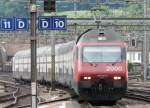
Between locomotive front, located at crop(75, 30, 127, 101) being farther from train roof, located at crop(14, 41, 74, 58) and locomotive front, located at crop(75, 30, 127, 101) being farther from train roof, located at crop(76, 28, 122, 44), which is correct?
train roof, located at crop(14, 41, 74, 58)

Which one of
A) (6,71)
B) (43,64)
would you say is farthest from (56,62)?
(6,71)

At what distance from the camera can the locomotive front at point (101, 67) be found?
987 inches

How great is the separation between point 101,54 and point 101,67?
2.08 feet

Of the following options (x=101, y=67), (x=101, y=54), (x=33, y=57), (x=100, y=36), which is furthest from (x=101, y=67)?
(x=33, y=57)

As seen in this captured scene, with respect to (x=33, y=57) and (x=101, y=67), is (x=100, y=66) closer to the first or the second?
(x=101, y=67)

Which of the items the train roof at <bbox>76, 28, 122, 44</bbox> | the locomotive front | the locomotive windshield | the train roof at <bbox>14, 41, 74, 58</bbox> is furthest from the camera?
the train roof at <bbox>14, 41, 74, 58</bbox>

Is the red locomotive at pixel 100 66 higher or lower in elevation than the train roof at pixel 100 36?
lower

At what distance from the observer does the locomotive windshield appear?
83.6ft

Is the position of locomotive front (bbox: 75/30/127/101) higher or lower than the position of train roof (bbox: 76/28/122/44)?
lower

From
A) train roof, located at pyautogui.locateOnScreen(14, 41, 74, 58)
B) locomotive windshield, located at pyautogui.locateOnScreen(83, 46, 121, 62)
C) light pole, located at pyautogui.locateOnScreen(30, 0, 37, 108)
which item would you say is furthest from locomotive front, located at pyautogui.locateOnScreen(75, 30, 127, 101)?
light pole, located at pyautogui.locateOnScreen(30, 0, 37, 108)

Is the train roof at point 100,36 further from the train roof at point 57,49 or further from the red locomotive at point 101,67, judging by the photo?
the train roof at point 57,49

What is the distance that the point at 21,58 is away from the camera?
5650 centimetres

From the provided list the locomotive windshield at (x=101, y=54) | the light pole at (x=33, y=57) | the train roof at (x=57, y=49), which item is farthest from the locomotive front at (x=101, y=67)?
the light pole at (x=33, y=57)

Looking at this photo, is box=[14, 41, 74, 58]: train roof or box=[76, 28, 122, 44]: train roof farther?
box=[14, 41, 74, 58]: train roof
